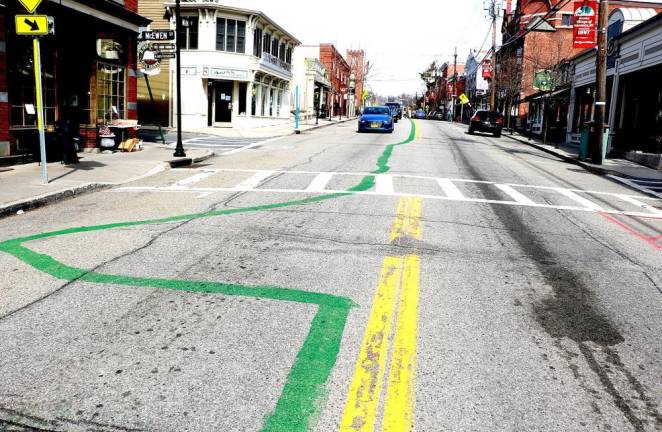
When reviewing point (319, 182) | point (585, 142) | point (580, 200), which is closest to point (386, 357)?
point (319, 182)

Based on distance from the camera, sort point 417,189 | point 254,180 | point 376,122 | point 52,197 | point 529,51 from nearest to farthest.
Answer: point 52,197 → point 417,189 → point 254,180 → point 376,122 → point 529,51

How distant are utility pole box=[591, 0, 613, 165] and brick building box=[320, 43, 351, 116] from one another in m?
48.5

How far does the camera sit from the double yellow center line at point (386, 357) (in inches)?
123

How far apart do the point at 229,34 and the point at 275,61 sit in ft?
24.4

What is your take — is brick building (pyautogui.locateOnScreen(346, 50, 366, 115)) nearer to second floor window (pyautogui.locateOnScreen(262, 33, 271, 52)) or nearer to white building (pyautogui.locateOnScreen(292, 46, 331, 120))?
white building (pyautogui.locateOnScreen(292, 46, 331, 120))

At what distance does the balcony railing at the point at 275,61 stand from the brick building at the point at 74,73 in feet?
71.4

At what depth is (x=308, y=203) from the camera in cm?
944

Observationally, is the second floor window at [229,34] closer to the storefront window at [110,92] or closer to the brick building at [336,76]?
the storefront window at [110,92]

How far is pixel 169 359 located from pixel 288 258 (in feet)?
8.14

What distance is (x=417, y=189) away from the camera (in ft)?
37.1

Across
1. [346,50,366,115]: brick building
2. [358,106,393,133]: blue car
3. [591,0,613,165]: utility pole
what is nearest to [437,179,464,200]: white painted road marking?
[591,0,613,165]: utility pole

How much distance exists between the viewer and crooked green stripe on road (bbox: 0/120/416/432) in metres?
3.15

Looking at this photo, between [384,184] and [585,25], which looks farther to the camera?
[585,25]

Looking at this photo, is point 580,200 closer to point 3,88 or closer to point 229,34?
point 3,88
